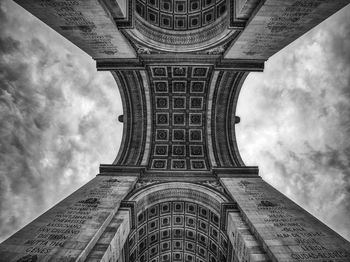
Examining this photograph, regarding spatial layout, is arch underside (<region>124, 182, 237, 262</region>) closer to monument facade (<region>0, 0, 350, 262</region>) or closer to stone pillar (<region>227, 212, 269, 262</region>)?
monument facade (<region>0, 0, 350, 262</region>)

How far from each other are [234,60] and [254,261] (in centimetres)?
1099

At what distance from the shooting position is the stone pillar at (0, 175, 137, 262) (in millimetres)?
7691

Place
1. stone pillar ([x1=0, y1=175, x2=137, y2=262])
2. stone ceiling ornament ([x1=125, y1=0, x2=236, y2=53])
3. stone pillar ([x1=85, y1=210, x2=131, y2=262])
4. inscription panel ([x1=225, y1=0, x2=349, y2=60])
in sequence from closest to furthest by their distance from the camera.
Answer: stone pillar ([x1=0, y1=175, x2=137, y2=262]) → inscription panel ([x1=225, y1=0, x2=349, y2=60]) → stone pillar ([x1=85, y1=210, x2=131, y2=262]) → stone ceiling ornament ([x1=125, y1=0, x2=236, y2=53])

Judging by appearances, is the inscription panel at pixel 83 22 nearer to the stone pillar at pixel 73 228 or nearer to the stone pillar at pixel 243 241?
the stone pillar at pixel 73 228

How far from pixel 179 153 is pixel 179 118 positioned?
321cm

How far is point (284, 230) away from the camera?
353 inches

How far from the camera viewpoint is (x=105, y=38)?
11.1 m

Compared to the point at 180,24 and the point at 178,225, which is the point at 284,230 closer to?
the point at 178,225

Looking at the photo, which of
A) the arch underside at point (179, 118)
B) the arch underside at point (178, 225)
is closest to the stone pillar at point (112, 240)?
the arch underside at point (178, 225)

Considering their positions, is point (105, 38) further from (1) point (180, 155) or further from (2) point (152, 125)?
(1) point (180, 155)

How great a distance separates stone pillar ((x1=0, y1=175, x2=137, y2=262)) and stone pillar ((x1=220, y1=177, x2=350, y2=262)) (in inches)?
253

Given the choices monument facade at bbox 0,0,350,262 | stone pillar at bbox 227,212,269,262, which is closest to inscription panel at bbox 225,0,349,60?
monument facade at bbox 0,0,350,262

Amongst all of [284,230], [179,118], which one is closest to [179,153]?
[179,118]

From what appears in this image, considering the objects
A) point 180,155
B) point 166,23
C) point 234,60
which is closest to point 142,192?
point 180,155
